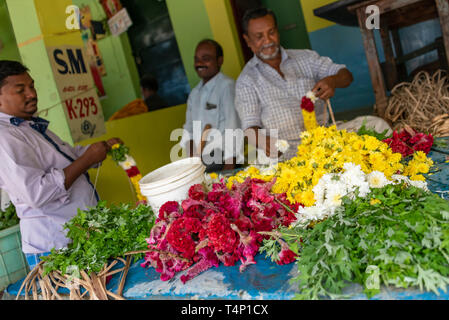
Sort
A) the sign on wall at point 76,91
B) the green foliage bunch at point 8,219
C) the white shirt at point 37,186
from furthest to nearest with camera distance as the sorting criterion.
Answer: the sign on wall at point 76,91 < the green foliage bunch at point 8,219 < the white shirt at point 37,186

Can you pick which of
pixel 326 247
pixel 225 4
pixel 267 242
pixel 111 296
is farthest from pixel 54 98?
pixel 326 247

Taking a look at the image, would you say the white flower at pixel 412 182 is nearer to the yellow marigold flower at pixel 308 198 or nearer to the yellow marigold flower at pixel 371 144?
the yellow marigold flower at pixel 371 144

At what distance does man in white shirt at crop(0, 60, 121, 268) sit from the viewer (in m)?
2.14

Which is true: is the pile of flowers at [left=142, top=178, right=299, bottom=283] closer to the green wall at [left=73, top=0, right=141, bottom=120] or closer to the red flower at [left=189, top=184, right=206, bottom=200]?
the red flower at [left=189, top=184, right=206, bottom=200]

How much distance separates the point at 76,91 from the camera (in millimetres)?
3918

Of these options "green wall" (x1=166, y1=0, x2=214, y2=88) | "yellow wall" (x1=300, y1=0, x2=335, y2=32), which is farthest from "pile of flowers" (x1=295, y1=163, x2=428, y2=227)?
"yellow wall" (x1=300, y1=0, x2=335, y2=32)

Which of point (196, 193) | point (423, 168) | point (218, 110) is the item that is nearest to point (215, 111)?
point (218, 110)

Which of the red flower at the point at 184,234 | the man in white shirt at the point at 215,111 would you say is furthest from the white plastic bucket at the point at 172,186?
the man in white shirt at the point at 215,111

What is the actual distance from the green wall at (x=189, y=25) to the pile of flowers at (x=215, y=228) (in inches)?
149

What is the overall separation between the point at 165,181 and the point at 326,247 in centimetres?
82

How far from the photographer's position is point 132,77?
23.1 ft

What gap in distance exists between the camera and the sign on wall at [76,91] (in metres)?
3.76

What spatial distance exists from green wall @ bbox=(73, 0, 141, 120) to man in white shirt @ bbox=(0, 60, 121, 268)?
4.68 m

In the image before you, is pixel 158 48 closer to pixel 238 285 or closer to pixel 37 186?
pixel 37 186
